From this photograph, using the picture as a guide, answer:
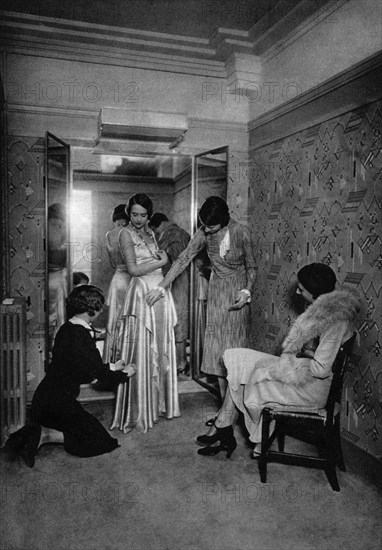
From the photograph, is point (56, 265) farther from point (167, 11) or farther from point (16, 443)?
point (167, 11)

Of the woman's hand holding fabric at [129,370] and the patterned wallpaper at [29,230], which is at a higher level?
the patterned wallpaper at [29,230]

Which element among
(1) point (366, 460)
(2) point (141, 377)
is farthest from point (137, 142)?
(1) point (366, 460)

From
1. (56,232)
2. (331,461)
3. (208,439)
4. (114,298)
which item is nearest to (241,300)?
(208,439)

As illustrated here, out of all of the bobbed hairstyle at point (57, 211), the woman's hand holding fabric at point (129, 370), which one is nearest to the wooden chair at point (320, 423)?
the woman's hand holding fabric at point (129, 370)

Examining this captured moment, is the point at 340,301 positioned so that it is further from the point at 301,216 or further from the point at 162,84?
the point at 162,84

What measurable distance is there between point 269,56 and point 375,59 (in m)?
1.52

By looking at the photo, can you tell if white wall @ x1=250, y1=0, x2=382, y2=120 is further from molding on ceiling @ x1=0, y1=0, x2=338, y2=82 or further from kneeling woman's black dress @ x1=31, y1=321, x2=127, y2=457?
kneeling woman's black dress @ x1=31, y1=321, x2=127, y2=457

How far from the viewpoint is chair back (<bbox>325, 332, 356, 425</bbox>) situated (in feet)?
8.43

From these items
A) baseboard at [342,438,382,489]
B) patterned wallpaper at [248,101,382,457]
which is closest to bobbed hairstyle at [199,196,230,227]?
patterned wallpaper at [248,101,382,457]

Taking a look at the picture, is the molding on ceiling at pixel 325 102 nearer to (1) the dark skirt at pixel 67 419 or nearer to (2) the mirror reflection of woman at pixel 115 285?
(2) the mirror reflection of woman at pixel 115 285

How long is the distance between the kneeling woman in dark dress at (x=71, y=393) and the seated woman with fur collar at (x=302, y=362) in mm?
811

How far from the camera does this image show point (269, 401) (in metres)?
2.77

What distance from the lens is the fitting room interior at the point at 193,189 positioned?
8.18 ft

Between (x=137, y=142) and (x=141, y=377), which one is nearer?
(x=141, y=377)
